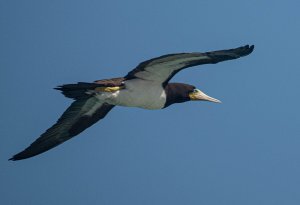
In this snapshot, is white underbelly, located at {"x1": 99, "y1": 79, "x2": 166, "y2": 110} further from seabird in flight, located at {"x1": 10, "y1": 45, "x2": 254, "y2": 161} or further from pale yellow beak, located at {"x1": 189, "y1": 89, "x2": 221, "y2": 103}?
pale yellow beak, located at {"x1": 189, "y1": 89, "x2": 221, "y2": 103}

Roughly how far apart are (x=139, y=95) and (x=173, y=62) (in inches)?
44.0

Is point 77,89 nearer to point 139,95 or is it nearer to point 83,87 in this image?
point 83,87

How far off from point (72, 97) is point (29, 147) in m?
1.82

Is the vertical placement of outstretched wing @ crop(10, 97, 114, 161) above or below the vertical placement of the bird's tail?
below

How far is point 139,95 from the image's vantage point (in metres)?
16.0

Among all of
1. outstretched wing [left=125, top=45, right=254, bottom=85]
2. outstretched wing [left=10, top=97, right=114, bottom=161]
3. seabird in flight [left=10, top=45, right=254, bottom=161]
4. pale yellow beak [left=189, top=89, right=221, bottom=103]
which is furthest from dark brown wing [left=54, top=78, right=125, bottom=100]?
pale yellow beak [left=189, top=89, right=221, bottom=103]

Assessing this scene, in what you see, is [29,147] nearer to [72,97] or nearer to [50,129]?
[50,129]

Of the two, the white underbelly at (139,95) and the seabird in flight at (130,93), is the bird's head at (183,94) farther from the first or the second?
the white underbelly at (139,95)

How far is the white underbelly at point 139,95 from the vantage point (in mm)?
15898

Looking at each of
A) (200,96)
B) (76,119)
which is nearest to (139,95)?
(200,96)

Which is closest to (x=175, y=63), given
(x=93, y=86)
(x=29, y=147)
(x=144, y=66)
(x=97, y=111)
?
(x=144, y=66)

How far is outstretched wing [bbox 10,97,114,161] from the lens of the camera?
17172 millimetres

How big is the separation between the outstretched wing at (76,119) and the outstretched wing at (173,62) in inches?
67.4

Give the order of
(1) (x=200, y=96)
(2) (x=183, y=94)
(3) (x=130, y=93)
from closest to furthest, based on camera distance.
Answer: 1. (3) (x=130, y=93)
2. (2) (x=183, y=94)
3. (1) (x=200, y=96)
